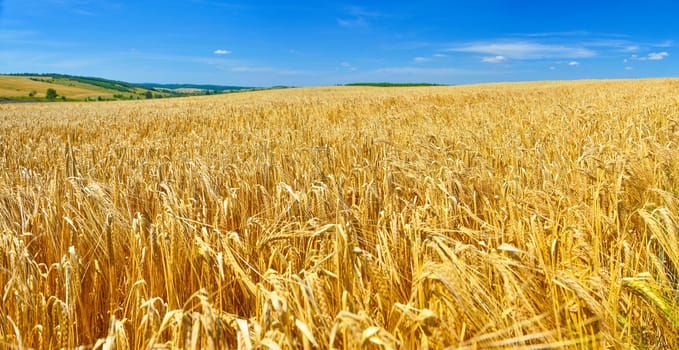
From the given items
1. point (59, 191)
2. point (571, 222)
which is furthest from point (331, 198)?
point (59, 191)

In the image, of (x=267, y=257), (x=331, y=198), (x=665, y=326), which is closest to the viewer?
(x=665, y=326)

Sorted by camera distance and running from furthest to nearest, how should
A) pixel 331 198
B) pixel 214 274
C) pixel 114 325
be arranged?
pixel 331 198 < pixel 214 274 < pixel 114 325

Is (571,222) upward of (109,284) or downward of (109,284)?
upward

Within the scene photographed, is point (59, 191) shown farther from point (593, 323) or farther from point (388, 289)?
point (593, 323)

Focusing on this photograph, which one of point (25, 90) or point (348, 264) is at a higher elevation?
point (25, 90)

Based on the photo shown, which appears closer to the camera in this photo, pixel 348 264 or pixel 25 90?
pixel 348 264

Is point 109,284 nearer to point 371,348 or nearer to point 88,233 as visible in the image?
point 88,233

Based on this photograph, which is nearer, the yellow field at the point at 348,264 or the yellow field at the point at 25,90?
the yellow field at the point at 348,264

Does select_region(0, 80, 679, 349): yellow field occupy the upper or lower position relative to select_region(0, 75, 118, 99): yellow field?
lower

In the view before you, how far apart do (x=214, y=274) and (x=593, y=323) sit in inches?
49.8

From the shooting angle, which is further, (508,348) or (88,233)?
(88,233)

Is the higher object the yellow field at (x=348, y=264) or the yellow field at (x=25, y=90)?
the yellow field at (x=25, y=90)

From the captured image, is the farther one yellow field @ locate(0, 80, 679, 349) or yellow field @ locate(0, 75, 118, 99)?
yellow field @ locate(0, 75, 118, 99)

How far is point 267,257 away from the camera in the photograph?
182cm
